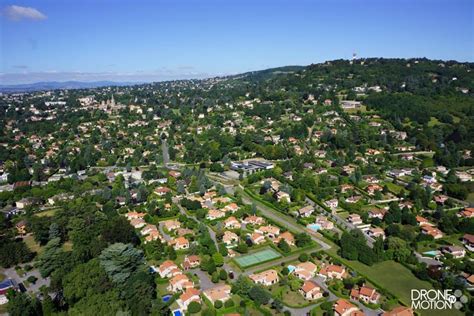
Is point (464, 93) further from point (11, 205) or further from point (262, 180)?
point (11, 205)

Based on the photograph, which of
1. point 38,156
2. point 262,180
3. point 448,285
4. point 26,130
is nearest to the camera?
point 448,285

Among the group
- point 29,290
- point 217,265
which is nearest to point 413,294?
point 217,265

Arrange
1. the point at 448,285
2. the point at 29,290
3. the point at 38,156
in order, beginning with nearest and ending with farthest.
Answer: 1. the point at 448,285
2. the point at 29,290
3. the point at 38,156

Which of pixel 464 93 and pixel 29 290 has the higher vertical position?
pixel 464 93

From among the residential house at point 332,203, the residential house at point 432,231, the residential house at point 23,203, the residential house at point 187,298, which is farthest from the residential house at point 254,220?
the residential house at point 23,203

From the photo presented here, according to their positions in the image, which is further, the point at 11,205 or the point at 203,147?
the point at 203,147

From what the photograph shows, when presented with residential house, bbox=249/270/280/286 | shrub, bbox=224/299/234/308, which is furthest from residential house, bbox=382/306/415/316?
shrub, bbox=224/299/234/308

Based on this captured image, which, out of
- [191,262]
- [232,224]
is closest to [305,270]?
[191,262]
